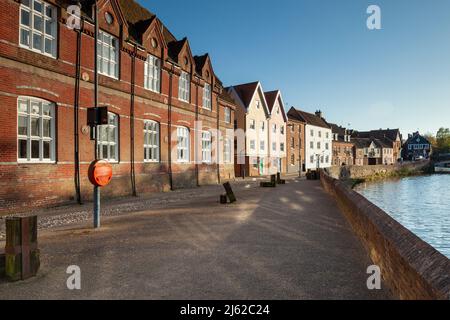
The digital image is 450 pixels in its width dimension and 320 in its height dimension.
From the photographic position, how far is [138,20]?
21.8 meters

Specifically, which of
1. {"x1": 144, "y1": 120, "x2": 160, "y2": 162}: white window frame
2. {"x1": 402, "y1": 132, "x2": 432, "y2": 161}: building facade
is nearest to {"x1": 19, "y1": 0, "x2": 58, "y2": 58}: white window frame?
{"x1": 144, "y1": 120, "x2": 160, "y2": 162}: white window frame

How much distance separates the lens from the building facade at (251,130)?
4025cm

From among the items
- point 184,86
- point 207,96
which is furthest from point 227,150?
point 184,86

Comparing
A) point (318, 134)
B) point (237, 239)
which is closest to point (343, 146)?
point (318, 134)

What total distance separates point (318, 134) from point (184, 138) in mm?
45131

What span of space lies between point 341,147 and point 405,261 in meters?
75.6

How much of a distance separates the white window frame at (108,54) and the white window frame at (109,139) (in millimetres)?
2370

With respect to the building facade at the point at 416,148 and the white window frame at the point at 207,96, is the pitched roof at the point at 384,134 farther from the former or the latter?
the white window frame at the point at 207,96

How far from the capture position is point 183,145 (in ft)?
78.6

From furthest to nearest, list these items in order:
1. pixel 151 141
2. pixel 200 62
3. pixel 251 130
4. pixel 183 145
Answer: pixel 251 130 < pixel 200 62 < pixel 183 145 < pixel 151 141

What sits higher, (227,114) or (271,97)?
(271,97)

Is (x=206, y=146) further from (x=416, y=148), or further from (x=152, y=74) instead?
(x=416, y=148)

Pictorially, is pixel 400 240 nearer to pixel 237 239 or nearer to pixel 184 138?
pixel 237 239

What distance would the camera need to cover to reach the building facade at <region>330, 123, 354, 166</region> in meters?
72.0
